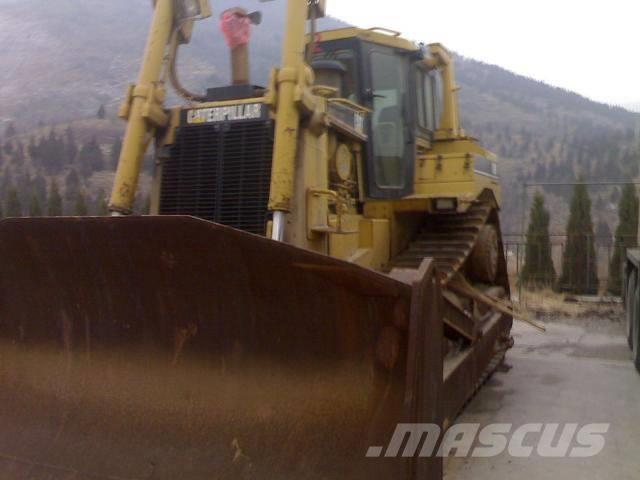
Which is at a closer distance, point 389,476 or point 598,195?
point 389,476

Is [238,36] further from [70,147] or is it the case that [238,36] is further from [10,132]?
[10,132]

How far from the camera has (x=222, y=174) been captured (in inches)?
187

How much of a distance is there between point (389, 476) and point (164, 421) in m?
1.16

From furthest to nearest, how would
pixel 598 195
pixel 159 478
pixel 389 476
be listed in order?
pixel 598 195 < pixel 159 478 < pixel 389 476

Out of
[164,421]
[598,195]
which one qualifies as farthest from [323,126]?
[598,195]

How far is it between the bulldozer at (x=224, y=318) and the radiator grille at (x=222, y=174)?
1 cm

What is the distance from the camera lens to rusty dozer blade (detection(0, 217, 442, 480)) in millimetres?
2971

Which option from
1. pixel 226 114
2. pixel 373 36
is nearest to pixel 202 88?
pixel 373 36

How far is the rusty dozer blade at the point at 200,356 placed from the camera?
297 cm

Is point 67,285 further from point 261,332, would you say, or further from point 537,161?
point 537,161

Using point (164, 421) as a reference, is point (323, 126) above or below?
above

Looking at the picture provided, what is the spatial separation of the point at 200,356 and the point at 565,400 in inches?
151

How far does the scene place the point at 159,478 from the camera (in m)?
3.26

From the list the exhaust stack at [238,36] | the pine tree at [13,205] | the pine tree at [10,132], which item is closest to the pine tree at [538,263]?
the exhaust stack at [238,36]
